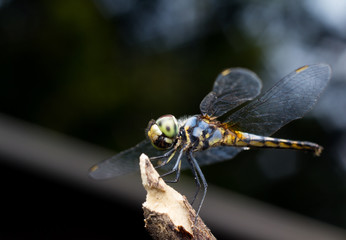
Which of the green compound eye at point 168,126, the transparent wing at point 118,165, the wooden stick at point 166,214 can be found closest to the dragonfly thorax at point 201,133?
the green compound eye at point 168,126

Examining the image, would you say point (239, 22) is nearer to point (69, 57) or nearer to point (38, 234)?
point (69, 57)

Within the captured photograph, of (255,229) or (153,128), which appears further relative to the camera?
(255,229)

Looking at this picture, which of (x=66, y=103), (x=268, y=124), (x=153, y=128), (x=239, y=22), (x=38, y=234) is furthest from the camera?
(x=239, y=22)

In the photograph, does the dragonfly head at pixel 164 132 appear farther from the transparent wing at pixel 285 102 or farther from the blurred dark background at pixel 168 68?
the blurred dark background at pixel 168 68

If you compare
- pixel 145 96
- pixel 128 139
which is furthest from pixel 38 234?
pixel 145 96

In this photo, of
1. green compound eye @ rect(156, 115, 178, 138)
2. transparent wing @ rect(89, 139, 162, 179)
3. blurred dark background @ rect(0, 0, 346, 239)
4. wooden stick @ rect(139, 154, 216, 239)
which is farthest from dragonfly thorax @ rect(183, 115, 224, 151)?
blurred dark background @ rect(0, 0, 346, 239)

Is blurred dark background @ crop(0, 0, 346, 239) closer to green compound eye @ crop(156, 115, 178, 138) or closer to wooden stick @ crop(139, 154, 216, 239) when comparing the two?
green compound eye @ crop(156, 115, 178, 138)

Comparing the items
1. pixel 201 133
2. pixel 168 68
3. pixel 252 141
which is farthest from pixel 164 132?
pixel 168 68
